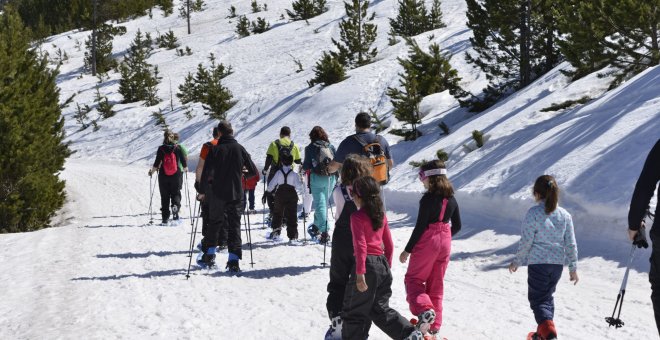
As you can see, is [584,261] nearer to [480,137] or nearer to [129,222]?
[480,137]

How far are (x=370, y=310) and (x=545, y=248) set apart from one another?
161cm

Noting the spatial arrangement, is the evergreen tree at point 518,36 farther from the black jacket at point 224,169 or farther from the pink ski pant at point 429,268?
the pink ski pant at point 429,268

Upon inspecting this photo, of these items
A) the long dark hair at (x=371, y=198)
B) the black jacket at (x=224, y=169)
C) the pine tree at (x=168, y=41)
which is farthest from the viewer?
the pine tree at (x=168, y=41)

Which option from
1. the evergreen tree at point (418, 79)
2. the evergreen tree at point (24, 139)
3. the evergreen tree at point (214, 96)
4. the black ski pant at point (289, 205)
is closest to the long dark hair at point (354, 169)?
the black ski pant at point (289, 205)

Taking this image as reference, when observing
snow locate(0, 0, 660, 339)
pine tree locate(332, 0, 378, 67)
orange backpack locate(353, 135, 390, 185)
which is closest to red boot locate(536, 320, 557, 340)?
snow locate(0, 0, 660, 339)

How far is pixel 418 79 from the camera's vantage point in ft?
67.6

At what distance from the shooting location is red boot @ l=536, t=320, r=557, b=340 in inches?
195

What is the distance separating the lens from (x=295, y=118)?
2755 cm

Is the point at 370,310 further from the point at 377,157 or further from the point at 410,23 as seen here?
the point at 410,23

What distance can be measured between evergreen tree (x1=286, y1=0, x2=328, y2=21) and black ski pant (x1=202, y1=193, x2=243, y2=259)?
39.9 m

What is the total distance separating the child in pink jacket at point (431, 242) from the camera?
511 centimetres

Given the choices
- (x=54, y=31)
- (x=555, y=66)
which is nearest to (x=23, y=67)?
(x=555, y=66)

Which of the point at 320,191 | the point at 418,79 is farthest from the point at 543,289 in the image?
the point at 418,79

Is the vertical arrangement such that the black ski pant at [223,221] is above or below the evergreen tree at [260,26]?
below
